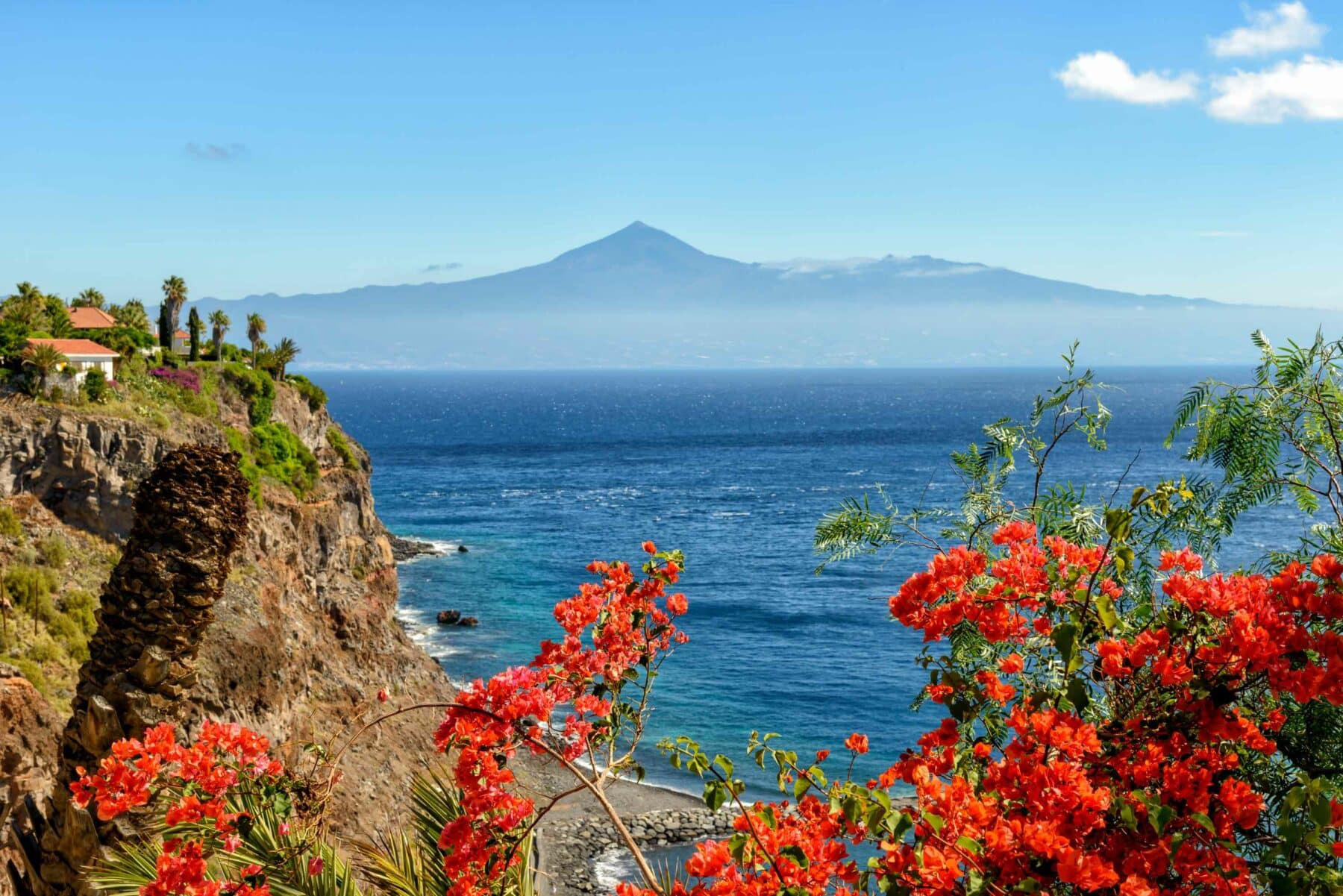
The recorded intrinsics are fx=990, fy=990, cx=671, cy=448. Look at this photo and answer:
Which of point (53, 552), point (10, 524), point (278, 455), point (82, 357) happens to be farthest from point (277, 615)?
point (82, 357)

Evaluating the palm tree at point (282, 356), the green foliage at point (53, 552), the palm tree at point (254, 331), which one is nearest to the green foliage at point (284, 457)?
the palm tree at point (282, 356)

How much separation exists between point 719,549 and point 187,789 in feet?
223

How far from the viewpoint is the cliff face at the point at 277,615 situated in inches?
907

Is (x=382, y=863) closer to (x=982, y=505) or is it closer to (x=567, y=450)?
(x=982, y=505)

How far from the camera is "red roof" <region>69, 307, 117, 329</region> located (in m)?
54.1

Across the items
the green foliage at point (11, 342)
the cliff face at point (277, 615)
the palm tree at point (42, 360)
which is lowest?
the cliff face at point (277, 615)

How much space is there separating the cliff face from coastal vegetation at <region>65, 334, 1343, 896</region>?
15327mm

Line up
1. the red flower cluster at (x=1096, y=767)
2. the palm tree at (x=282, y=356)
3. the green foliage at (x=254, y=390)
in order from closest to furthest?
the red flower cluster at (x=1096, y=767) → the green foliage at (x=254, y=390) → the palm tree at (x=282, y=356)

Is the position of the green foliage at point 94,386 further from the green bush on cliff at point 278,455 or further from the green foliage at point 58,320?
the green foliage at point 58,320

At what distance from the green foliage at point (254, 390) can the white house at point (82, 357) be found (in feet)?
15.7

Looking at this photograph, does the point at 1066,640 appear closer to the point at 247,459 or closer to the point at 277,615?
the point at 277,615

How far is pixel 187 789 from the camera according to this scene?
643cm

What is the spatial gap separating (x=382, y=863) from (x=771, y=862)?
532 centimetres

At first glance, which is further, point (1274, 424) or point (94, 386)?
point (94, 386)
